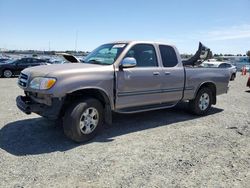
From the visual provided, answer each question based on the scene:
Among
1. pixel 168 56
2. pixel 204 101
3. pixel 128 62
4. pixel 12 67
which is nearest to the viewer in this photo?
pixel 128 62

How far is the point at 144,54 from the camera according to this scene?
621cm

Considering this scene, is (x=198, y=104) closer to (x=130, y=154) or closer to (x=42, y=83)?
(x=130, y=154)

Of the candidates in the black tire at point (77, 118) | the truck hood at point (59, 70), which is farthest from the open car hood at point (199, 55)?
the black tire at point (77, 118)

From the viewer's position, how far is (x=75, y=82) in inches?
189

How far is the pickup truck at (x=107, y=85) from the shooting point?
15.7 feet

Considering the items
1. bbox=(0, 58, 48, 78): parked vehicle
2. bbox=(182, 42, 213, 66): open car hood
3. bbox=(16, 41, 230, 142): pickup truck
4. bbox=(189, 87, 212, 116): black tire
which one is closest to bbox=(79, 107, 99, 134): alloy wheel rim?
bbox=(16, 41, 230, 142): pickup truck

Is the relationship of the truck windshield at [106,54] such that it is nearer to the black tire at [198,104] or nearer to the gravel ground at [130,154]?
the gravel ground at [130,154]

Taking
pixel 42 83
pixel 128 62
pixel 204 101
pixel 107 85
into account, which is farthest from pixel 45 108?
pixel 204 101

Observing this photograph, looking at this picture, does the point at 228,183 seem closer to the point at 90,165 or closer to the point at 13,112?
the point at 90,165

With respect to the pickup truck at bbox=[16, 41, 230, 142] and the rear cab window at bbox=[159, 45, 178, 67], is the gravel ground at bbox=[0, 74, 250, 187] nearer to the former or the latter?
the pickup truck at bbox=[16, 41, 230, 142]

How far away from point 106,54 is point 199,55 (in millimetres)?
3835

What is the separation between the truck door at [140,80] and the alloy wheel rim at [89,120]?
568mm

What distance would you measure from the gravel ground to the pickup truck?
0.51m

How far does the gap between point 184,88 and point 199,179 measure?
3524mm
